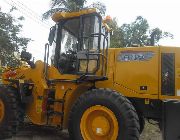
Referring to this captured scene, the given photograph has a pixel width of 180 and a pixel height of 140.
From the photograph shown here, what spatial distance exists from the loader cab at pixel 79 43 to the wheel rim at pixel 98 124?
980mm

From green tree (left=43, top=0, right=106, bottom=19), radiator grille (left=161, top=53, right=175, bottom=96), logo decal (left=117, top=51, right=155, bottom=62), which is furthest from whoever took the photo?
green tree (left=43, top=0, right=106, bottom=19)

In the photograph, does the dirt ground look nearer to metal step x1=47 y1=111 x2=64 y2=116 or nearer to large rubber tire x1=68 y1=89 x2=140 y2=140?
metal step x1=47 y1=111 x2=64 y2=116

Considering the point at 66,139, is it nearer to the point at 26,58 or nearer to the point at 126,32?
the point at 26,58

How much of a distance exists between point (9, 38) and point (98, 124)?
17537 millimetres

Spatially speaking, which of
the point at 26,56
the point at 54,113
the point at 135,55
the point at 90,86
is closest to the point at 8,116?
the point at 54,113

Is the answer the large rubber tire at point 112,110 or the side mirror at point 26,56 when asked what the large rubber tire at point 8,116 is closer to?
the side mirror at point 26,56

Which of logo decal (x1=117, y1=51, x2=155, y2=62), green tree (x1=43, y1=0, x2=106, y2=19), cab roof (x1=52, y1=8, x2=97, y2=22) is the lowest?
logo decal (x1=117, y1=51, x2=155, y2=62)

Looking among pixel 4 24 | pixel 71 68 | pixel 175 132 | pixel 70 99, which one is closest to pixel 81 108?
pixel 70 99

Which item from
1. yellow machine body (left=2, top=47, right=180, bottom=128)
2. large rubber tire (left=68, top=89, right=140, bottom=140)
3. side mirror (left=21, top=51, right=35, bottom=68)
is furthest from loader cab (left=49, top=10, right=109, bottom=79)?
large rubber tire (left=68, top=89, right=140, bottom=140)

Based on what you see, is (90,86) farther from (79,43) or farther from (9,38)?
(9,38)

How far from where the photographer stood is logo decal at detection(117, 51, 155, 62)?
7242 millimetres

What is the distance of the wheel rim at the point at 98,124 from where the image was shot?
22.1ft

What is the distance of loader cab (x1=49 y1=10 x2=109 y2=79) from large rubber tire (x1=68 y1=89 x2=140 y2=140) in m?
0.78

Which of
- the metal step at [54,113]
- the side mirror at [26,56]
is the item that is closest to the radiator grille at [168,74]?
the metal step at [54,113]
